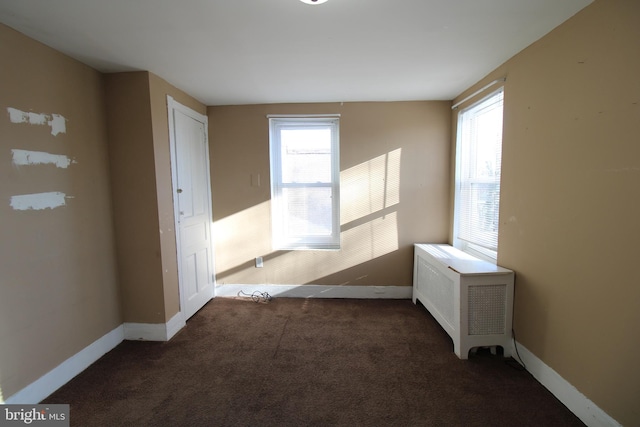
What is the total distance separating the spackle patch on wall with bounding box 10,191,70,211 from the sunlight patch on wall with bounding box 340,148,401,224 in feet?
8.18

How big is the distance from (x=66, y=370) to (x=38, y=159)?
1.48m

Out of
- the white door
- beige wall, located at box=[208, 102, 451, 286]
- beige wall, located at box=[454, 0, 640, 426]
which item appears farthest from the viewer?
beige wall, located at box=[208, 102, 451, 286]

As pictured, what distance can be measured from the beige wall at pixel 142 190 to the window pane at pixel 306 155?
1327 millimetres

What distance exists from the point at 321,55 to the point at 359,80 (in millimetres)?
609

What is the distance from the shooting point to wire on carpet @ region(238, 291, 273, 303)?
334cm

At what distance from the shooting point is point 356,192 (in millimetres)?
3260

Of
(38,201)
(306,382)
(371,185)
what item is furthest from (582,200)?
(38,201)

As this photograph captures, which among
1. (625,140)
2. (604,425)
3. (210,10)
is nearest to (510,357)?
(604,425)

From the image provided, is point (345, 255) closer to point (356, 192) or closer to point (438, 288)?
point (356, 192)

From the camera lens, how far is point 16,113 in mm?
1676

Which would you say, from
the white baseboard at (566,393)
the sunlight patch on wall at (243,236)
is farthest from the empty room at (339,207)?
the sunlight patch on wall at (243,236)

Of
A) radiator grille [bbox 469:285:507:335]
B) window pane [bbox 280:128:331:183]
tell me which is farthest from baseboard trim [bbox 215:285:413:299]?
window pane [bbox 280:128:331:183]

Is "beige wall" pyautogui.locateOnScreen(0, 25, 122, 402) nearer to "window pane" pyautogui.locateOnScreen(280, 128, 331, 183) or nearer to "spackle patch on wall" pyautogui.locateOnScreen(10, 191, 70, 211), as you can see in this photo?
"spackle patch on wall" pyautogui.locateOnScreen(10, 191, 70, 211)

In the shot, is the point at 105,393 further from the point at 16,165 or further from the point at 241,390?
the point at 16,165
